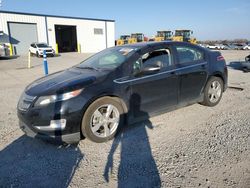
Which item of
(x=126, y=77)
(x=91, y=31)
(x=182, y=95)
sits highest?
(x=91, y=31)

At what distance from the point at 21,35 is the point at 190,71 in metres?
28.0

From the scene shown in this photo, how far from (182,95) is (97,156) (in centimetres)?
223

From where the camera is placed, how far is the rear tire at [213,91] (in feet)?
16.0

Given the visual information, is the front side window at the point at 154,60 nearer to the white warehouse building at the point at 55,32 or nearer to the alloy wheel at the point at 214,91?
the alloy wheel at the point at 214,91

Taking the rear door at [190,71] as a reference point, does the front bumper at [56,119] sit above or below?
below

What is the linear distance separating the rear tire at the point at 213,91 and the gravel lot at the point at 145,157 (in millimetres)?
676

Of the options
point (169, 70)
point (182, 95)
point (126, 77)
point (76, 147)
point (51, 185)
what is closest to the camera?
point (51, 185)

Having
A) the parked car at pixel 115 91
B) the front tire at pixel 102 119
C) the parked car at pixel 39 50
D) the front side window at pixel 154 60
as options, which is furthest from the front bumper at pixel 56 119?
the parked car at pixel 39 50

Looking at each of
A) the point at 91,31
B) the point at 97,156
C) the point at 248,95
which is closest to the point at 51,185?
the point at 97,156

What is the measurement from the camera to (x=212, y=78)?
4961 millimetres

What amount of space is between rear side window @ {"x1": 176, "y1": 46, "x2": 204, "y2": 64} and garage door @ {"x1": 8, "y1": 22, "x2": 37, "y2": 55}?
27.5 meters

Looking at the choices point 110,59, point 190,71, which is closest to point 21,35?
point 110,59

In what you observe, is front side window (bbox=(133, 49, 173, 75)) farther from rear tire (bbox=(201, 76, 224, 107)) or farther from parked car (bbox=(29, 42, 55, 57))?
parked car (bbox=(29, 42, 55, 57))

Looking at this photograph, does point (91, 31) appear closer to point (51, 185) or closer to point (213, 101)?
point (213, 101)
